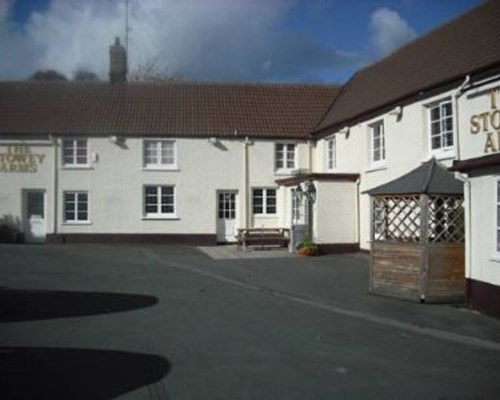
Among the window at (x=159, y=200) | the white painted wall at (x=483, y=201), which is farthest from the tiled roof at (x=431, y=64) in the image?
the window at (x=159, y=200)

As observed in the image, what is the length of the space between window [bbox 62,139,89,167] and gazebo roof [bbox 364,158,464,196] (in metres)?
17.6

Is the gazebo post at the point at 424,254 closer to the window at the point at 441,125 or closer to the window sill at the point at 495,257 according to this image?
the window sill at the point at 495,257

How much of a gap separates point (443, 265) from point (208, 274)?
259 inches

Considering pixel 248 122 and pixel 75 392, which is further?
pixel 248 122

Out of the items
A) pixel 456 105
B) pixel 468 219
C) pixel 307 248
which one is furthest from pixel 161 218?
pixel 468 219

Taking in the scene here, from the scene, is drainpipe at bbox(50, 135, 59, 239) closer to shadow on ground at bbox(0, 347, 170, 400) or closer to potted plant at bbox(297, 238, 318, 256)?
potted plant at bbox(297, 238, 318, 256)

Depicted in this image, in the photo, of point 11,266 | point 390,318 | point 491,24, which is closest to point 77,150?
point 11,266

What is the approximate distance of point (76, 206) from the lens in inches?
1203

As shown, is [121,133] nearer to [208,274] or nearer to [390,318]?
[208,274]

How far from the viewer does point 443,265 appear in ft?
48.6

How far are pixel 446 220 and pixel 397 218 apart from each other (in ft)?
5.84

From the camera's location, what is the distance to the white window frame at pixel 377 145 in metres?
23.6

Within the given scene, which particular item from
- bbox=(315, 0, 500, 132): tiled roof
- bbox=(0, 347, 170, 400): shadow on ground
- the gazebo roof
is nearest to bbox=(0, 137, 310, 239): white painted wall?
bbox=(315, 0, 500, 132): tiled roof

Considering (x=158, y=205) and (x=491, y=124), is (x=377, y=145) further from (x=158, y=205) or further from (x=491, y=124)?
(x=158, y=205)
